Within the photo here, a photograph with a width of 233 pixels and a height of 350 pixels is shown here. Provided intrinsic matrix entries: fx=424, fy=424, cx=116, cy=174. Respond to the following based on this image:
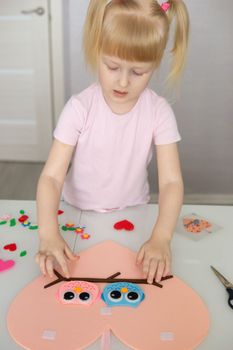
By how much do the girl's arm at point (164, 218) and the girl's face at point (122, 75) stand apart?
0.60 ft

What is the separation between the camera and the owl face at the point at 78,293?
0.69 metres

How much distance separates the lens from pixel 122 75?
832 mm

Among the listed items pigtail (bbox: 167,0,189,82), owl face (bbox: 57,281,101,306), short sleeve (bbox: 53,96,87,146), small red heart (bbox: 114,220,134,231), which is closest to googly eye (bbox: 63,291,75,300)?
owl face (bbox: 57,281,101,306)

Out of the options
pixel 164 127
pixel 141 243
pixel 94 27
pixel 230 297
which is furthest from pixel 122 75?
pixel 230 297

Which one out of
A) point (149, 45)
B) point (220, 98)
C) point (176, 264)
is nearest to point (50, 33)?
point (220, 98)

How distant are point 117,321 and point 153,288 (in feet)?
0.35

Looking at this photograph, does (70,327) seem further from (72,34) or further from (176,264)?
(72,34)

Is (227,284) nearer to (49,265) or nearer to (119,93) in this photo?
(49,265)

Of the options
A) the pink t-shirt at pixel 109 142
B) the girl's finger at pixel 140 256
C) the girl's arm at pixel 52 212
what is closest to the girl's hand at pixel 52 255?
the girl's arm at pixel 52 212

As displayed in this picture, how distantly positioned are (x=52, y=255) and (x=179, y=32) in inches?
20.3

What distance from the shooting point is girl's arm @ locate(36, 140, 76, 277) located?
2.50 feet

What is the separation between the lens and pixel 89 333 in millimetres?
622

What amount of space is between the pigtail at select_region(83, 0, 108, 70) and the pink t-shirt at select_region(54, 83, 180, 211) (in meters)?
0.16

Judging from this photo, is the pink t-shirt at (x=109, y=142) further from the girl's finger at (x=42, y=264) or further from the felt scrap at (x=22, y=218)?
the girl's finger at (x=42, y=264)
